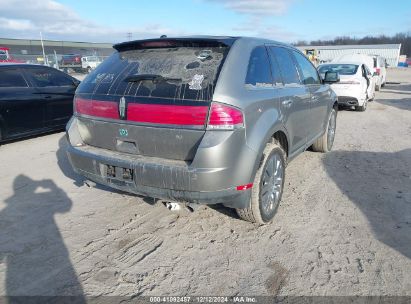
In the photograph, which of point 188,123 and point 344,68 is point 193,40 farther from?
point 344,68

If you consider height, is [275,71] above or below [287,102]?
above

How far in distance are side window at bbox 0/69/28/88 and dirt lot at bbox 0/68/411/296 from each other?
2267 millimetres

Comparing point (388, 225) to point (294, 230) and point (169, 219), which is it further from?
point (169, 219)

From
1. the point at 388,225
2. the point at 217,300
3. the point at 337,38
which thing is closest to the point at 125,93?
the point at 217,300

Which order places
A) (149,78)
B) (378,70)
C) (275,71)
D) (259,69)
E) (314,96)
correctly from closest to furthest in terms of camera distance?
(149,78)
(259,69)
(275,71)
(314,96)
(378,70)

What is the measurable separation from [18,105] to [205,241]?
518 centimetres

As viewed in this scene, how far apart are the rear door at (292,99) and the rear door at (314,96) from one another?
7.3 inches

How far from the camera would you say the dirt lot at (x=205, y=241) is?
2662 millimetres

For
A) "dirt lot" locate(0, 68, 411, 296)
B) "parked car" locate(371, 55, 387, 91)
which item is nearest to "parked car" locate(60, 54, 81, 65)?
"parked car" locate(371, 55, 387, 91)

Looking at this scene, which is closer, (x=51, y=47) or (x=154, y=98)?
(x=154, y=98)

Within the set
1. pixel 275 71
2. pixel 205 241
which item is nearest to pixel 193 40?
pixel 275 71

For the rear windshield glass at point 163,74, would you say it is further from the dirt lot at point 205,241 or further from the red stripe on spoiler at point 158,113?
the dirt lot at point 205,241

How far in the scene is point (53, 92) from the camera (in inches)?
287

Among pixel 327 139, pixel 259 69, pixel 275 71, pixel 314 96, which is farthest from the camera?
pixel 327 139
